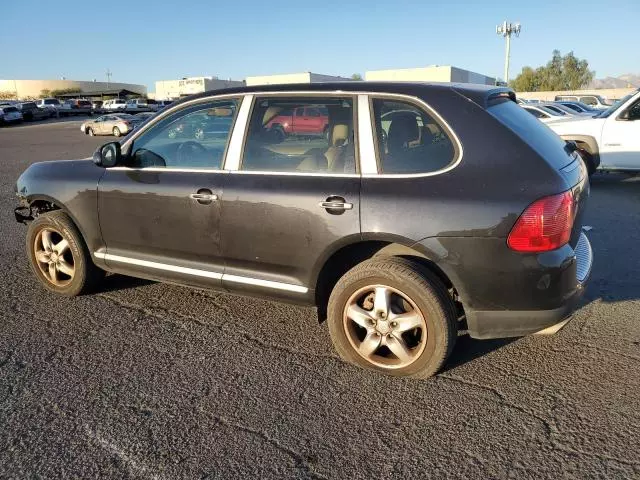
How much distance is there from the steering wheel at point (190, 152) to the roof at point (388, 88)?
387mm

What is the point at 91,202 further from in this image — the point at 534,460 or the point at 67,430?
the point at 534,460

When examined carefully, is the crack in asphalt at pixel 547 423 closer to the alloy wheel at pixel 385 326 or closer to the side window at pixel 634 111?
the alloy wheel at pixel 385 326

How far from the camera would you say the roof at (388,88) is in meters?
3.13

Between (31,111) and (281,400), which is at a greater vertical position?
(31,111)

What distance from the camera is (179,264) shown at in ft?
12.5

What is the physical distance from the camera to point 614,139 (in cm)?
966

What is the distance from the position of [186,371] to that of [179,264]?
0.87 m

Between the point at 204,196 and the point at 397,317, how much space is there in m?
1.54

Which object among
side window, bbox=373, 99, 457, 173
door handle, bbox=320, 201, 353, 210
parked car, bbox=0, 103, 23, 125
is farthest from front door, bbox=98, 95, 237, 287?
parked car, bbox=0, 103, 23, 125

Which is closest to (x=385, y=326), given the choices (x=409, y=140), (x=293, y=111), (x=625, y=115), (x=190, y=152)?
(x=409, y=140)

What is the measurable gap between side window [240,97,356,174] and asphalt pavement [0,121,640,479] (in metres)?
1.24

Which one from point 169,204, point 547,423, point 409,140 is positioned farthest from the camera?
point 169,204

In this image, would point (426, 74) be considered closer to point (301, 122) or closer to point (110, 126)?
point (110, 126)

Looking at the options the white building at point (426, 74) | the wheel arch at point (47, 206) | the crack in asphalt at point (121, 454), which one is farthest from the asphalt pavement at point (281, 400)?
the white building at point (426, 74)
